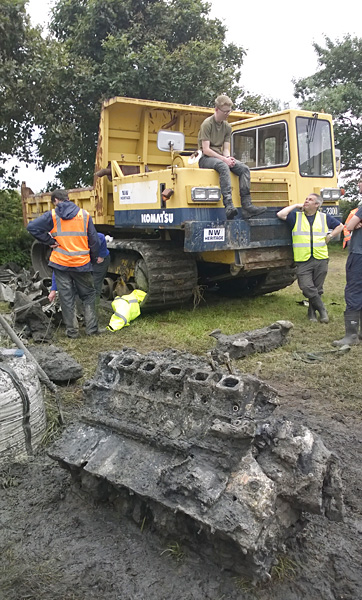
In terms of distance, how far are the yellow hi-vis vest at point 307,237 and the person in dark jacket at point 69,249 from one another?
8.46 ft

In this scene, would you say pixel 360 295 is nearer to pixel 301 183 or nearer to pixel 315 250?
pixel 315 250

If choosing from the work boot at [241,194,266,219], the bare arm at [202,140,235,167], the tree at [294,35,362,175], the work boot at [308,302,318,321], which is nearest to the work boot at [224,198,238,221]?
the work boot at [241,194,266,219]

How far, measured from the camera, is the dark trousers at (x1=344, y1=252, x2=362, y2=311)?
227 inches

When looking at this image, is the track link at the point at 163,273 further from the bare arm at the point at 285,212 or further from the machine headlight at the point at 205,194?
the bare arm at the point at 285,212

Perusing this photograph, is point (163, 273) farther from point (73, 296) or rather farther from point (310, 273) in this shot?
point (310, 273)

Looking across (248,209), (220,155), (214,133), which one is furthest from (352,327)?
(214,133)

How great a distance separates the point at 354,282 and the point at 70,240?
3340mm

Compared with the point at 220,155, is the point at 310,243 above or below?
below

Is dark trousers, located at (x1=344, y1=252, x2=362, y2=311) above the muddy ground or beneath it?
above

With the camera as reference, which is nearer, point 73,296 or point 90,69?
point 73,296

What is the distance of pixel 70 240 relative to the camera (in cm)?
600

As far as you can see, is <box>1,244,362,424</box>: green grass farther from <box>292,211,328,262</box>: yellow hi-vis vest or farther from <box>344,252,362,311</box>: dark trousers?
<box>292,211,328,262</box>: yellow hi-vis vest

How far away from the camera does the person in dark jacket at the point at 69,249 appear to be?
598 cm

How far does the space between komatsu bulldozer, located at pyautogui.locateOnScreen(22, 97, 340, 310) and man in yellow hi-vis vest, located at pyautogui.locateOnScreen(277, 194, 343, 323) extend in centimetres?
23
